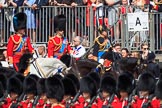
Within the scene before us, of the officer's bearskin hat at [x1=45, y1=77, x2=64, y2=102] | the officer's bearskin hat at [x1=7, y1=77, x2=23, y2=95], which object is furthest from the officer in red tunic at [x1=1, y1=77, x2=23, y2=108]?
the officer's bearskin hat at [x1=45, y1=77, x2=64, y2=102]

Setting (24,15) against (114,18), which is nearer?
(24,15)

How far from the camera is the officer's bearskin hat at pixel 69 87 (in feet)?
55.6

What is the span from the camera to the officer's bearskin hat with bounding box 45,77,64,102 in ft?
52.4

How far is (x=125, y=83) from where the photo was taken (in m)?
17.1

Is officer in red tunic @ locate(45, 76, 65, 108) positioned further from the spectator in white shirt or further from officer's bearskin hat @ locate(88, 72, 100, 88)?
the spectator in white shirt

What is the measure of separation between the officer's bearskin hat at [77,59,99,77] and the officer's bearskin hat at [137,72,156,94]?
9.56ft

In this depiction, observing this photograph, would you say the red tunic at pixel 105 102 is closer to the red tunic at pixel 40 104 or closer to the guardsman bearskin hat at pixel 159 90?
the guardsman bearskin hat at pixel 159 90

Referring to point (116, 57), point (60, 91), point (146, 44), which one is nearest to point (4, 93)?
point (60, 91)

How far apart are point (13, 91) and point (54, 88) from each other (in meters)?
1.55

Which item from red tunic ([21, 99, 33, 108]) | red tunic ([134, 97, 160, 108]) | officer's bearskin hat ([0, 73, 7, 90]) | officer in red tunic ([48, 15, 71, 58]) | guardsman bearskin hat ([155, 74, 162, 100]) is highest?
officer in red tunic ([48, 15, 71, 58])

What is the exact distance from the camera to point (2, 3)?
23609mm

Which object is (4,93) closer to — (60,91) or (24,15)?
(60,91)

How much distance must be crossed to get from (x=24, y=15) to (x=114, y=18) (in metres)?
2.82

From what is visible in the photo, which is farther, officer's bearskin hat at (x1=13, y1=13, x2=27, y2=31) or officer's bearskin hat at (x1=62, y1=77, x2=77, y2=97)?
officer's bearskin hat at (x1=13, y1=13, x2=27, y2=31)
